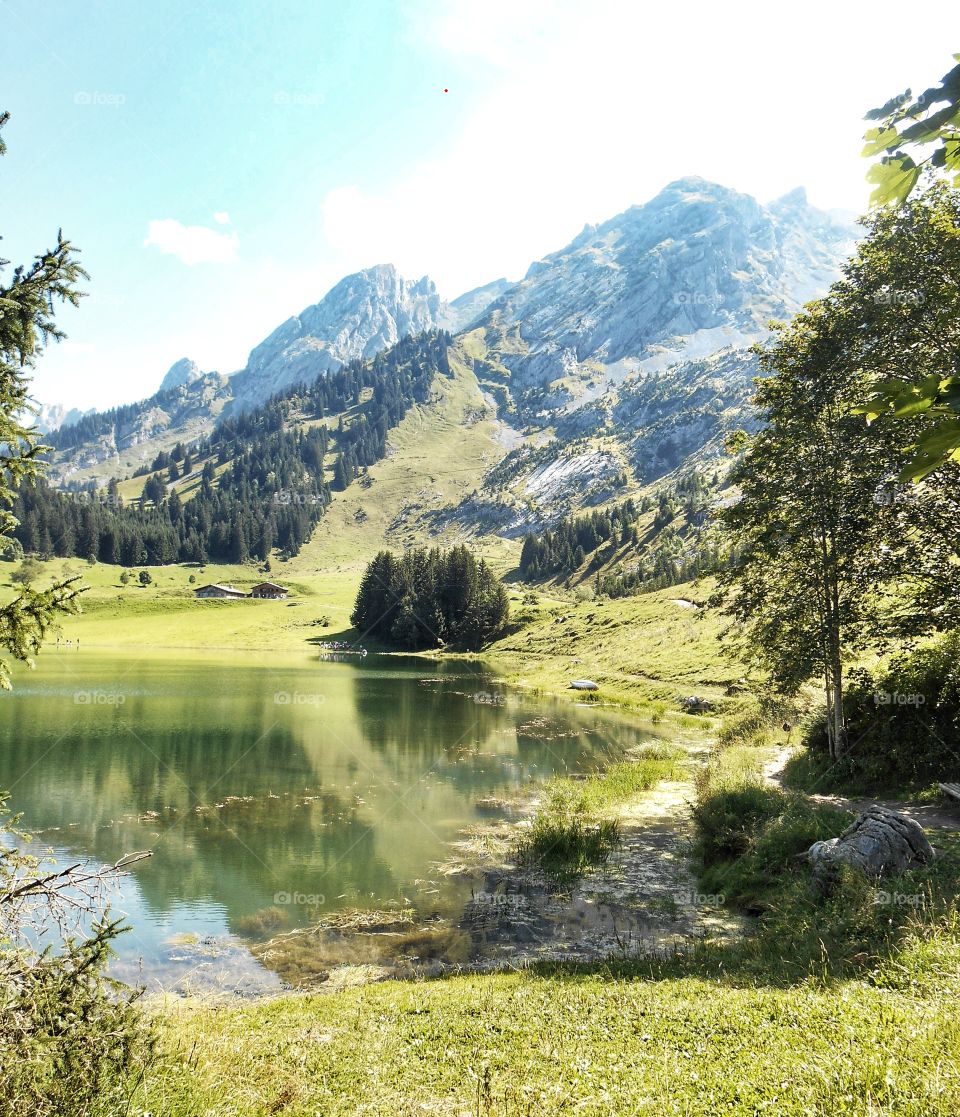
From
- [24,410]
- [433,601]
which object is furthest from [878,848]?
[433,601]

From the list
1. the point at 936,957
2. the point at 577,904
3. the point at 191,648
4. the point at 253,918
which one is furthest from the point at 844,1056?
the point at 191,648

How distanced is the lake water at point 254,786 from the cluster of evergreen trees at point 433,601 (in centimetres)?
5842

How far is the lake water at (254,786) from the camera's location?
20.3 m

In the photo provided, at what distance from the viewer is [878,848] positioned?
13766 millimetres

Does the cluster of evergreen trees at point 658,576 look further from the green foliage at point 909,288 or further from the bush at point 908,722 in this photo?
the green foliage at point 909,288

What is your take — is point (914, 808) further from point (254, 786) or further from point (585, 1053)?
point (254, 786)

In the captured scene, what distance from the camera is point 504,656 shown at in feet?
379

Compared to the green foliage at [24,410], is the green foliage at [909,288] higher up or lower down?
higher up

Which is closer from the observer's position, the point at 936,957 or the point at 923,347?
the point at 936,957

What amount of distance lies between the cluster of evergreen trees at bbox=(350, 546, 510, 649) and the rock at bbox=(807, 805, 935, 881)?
117530 mm

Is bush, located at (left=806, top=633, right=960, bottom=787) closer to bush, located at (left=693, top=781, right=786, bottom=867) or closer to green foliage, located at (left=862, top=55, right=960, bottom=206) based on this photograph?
bush, located at (left=693, top=781, right=786, bottom=867)

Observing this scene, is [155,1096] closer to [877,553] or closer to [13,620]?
[13,620]

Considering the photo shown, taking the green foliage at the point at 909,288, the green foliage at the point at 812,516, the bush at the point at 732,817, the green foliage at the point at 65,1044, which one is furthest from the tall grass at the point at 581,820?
the green foliage at the point at 909,288

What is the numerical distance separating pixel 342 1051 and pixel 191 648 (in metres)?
137
